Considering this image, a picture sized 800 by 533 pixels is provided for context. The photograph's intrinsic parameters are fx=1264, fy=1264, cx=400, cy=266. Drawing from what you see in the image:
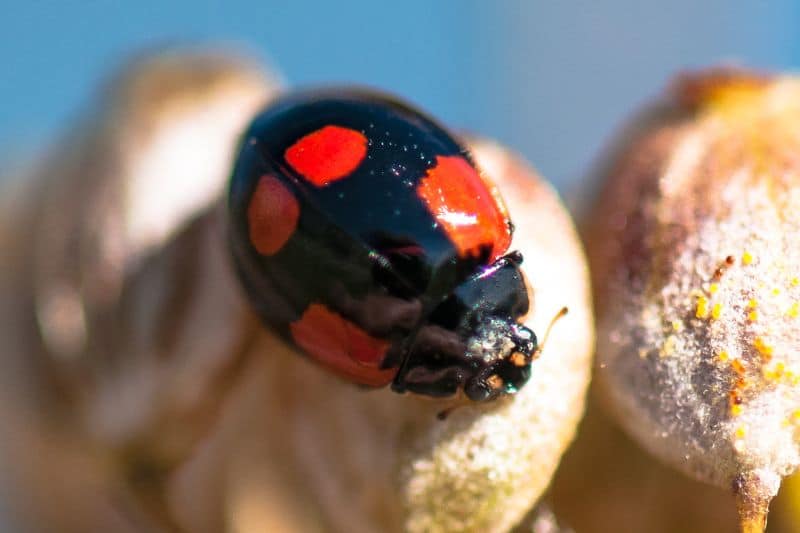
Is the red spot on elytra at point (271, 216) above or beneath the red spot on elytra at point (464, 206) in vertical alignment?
beneath

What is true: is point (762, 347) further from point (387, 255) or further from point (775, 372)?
point (387, 255)

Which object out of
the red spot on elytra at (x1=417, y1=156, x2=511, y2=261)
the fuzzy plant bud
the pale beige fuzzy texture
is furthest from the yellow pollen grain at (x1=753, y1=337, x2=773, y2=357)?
the red spot on elytra at (x1=417, y1=156, x2=511, y2=261)

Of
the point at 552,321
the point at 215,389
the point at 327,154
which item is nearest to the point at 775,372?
the point at 552,321

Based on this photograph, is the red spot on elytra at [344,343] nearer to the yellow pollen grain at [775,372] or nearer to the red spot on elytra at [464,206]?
the red spot on elytra at [464,206]

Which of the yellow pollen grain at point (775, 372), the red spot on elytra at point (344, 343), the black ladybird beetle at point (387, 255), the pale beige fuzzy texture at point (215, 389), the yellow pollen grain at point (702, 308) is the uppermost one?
the yellow pollen grain at point (702, 308)

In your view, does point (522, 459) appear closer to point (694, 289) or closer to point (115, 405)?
point (694, 289)

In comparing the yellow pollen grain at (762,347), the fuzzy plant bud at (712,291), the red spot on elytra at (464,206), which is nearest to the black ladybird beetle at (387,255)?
the red spot on elytra at (464,206)

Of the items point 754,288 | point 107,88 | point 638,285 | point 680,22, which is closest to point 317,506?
point 638,285
